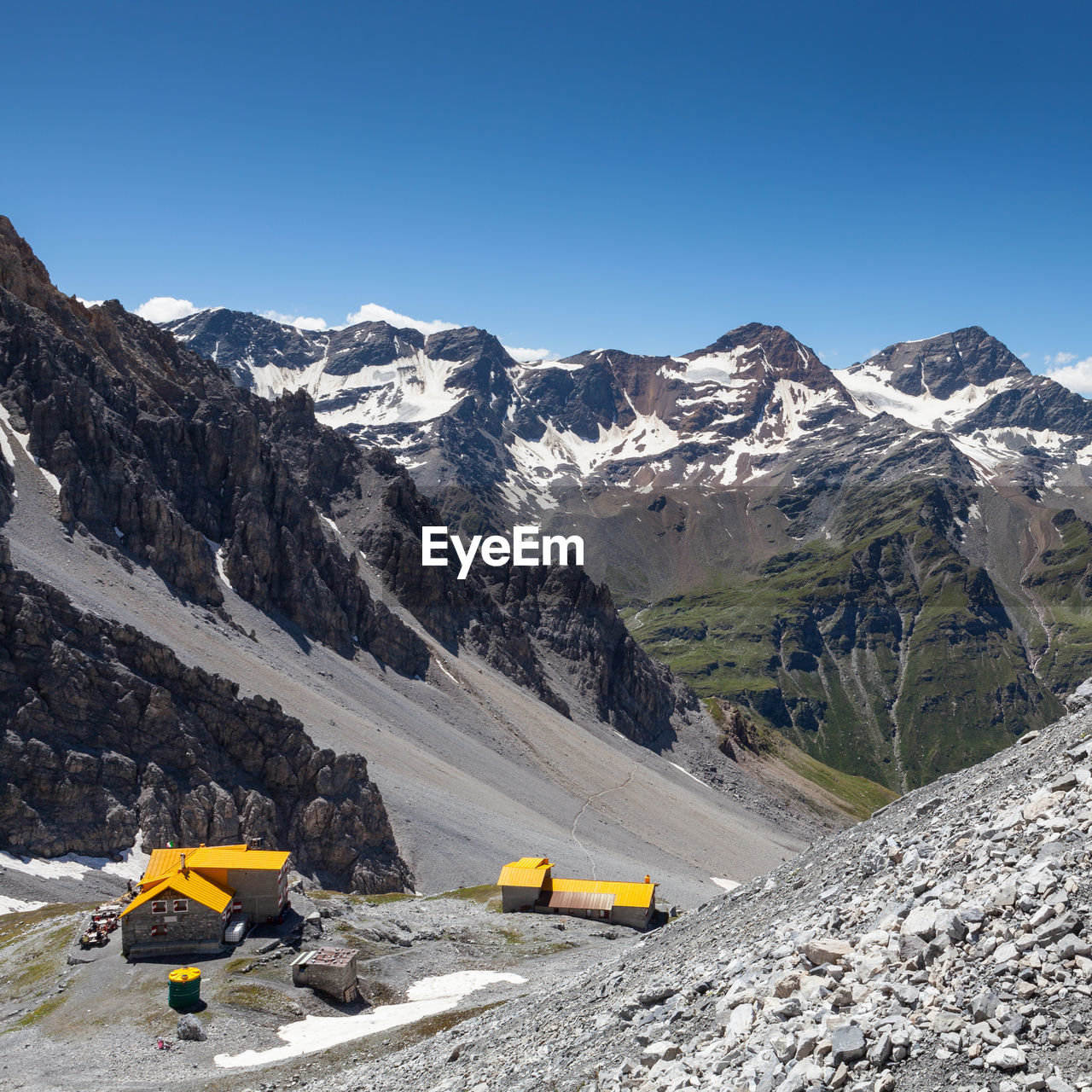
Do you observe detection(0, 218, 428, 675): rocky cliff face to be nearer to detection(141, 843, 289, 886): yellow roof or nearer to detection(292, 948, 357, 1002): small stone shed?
detection(141, 843, 289, 886): yellow roof

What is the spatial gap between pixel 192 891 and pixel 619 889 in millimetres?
41801

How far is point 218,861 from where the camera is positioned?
58.1 metres

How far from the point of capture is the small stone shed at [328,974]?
50.2 metres

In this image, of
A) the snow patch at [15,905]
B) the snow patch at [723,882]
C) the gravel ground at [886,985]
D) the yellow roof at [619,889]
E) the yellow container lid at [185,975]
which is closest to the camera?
the gravel ground at [886,985]

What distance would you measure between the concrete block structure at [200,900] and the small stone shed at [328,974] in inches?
261

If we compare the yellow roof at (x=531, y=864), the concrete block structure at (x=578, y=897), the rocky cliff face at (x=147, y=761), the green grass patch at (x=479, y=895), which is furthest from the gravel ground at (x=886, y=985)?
the rocky cliff face at (x=147, y=761)

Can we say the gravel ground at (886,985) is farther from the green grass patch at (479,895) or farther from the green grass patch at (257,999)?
the green grass patch at (479,895)

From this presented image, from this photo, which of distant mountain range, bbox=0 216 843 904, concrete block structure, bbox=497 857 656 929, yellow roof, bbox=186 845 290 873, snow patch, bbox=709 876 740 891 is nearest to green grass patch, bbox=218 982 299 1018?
yellow roof, bbox=186 845 290 873

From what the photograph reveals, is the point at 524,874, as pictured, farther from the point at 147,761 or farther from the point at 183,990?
the point at 147,761

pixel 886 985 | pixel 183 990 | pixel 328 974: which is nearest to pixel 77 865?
pixel 183 990

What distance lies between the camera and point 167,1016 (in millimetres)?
45938

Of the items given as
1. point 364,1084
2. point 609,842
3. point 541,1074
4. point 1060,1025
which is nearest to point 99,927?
point 364,1084

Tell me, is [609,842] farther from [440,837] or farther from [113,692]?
[113,692]

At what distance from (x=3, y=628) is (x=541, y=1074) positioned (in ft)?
304
